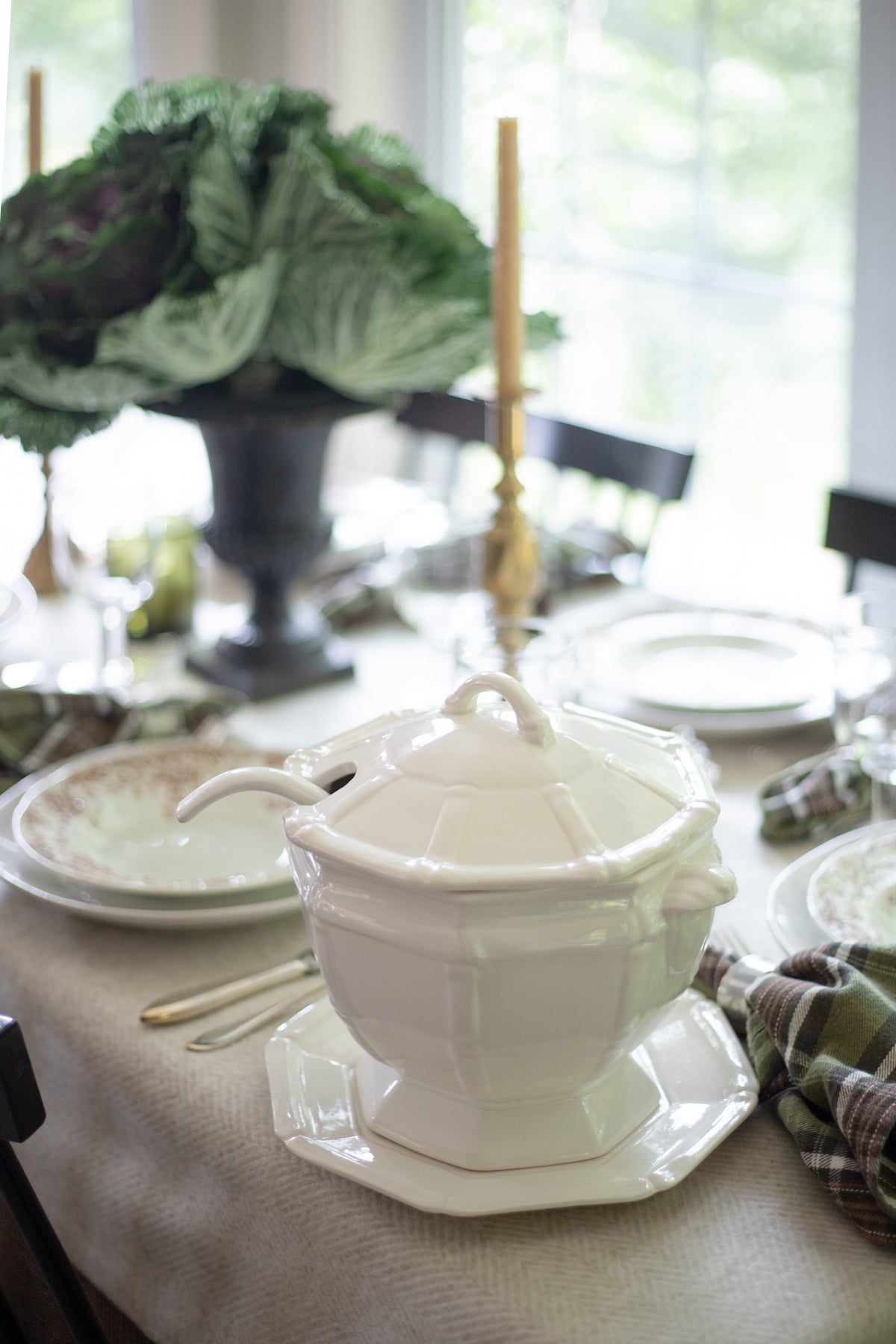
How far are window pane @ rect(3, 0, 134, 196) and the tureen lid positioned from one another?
8.44 ft

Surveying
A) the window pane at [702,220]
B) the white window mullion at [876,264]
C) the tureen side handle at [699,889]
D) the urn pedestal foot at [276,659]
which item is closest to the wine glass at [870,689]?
the tureen side handle at [699,889]

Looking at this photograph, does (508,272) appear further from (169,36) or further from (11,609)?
(169,36)

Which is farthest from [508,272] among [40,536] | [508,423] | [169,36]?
[169,36]

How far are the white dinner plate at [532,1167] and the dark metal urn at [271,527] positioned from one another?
52 cm

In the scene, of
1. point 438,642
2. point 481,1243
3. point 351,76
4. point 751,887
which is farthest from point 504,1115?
point 351,76

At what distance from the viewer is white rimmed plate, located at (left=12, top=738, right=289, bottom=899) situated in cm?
76

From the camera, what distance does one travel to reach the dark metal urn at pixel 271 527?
1041 mm

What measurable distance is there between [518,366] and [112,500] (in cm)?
34

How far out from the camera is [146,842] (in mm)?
833

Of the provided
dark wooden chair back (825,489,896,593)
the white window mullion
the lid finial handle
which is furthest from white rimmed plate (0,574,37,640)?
the white window mullion

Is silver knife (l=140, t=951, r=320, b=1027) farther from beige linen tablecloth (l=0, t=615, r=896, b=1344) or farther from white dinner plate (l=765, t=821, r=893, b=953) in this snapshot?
white dinner plate (l=765, t=821, r=893, b=953)

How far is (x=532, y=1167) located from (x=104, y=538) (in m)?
0.67

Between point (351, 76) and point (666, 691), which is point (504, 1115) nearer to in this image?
point (666, 691)

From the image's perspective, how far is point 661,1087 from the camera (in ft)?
1.83
